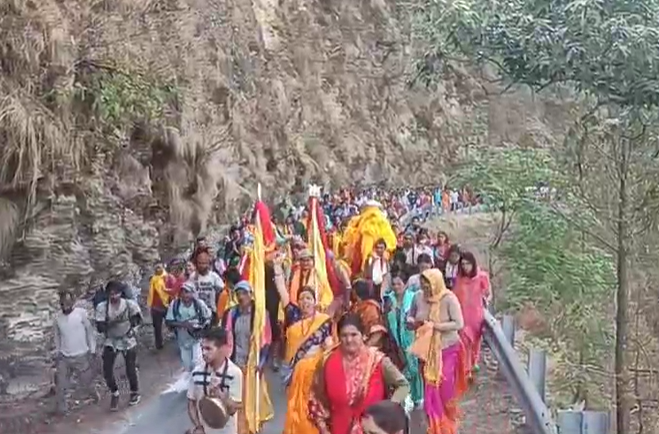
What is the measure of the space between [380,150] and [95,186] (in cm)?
2637

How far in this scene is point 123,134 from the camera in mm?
12531

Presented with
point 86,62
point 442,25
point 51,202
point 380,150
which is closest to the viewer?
point 442,25

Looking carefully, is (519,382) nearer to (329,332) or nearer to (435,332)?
(435,332)

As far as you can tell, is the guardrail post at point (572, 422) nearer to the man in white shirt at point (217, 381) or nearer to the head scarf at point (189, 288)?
the man in white shirt at point (217, 381)

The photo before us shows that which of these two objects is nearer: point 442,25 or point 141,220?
point 442,25

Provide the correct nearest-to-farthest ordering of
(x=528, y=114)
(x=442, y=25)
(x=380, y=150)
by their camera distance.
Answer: (x=442, y=25), (x=528, y=114), (x=380, y=150)

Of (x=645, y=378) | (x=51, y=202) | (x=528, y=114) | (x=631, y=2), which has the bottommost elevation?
(x=645, y=378)

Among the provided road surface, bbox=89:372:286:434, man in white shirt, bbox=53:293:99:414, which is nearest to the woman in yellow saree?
road surface, bbox=89:372:286:434

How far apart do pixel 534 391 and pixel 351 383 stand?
2.73 m

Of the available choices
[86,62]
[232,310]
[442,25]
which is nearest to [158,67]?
[86,62]

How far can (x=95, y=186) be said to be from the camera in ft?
43.1

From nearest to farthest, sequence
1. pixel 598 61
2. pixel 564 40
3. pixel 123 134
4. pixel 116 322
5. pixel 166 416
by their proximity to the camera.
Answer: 1. pixel 598 61
2. pixel 564 40
3. pixel 116 322
4. pixel 166 416
5. pixel 123 134

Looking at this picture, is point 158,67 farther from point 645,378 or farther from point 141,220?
point 645,378

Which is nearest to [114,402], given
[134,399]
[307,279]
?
[134,399]
